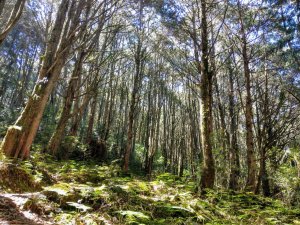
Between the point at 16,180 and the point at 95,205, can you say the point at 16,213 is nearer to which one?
the point at 95,205

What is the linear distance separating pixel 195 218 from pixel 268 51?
30.0 ft

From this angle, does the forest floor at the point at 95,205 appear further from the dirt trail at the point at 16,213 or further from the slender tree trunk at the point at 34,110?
the slender tree trunk at the point at 34,110

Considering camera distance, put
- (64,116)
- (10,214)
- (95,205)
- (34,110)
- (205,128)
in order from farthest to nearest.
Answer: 1. (64,116)
2. (205,128)
3. (34,110)
4. (95,205)
5. (10,214)

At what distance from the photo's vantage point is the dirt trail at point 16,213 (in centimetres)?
283

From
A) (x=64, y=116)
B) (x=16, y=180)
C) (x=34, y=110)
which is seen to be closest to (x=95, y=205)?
(x=16, y=180)

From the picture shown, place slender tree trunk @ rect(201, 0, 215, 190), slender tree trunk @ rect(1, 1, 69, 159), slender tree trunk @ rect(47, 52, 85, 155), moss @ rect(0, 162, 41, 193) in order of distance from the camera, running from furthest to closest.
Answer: slender tree trunk @ rect(47, 52, 85, 155) < slender tree trunk @ rect(201, 0, 215, 190) < slender tree trunk @ rect(1, 1, 69, 159) < moss @ rect(0, 162, 41, 193)

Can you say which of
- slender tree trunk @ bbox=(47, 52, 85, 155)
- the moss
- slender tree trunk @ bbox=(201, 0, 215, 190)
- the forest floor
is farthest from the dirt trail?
slender tree trunk @ bbox=(47, 52, 85, 155)

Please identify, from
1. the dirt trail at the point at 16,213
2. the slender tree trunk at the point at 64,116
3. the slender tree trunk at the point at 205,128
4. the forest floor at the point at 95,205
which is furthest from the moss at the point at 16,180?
the slender tree trunk at the point at 64,116

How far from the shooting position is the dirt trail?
111 inches

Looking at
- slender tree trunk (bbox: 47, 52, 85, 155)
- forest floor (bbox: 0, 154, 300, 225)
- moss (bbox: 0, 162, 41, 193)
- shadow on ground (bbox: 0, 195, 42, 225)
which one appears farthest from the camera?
slender tree trunk (bbox: 47, 52, 85, 155)

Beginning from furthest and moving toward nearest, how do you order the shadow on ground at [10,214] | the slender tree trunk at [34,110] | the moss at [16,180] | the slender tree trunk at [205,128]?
the slender tree trunk at [205,128] → the slender tree trunk at [34,110] → the moss at [16,180] → the shadow on ground at [10,214]

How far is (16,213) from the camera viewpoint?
3.12 m

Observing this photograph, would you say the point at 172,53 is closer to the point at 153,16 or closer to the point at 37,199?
the point at 153,16

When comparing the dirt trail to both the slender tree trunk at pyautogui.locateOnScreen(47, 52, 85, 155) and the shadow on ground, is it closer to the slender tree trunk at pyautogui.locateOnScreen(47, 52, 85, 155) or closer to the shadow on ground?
the shadow on ground
